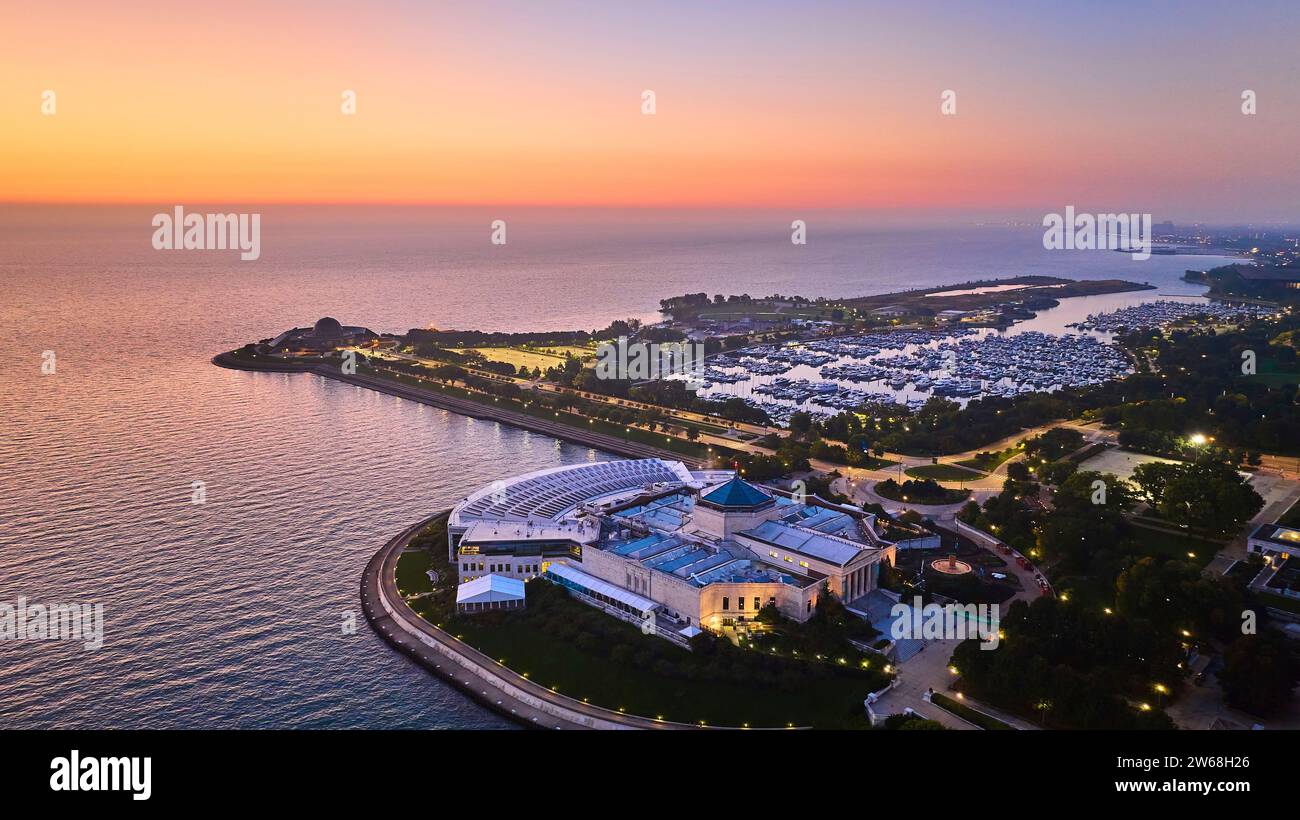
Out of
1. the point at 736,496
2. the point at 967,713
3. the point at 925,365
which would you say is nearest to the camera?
the point at 967,713

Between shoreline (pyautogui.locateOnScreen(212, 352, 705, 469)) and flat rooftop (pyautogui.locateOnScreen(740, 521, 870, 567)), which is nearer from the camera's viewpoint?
flat rooftop (pyautogui.locateOnScreen(740, 521, 870, 567))

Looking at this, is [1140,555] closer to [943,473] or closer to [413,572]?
[943,473]

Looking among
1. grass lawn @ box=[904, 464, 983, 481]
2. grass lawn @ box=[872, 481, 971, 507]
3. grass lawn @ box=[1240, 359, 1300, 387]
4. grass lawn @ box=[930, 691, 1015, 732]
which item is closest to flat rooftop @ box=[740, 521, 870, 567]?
grass lawn @ box=[930, 691, 1015, 732]

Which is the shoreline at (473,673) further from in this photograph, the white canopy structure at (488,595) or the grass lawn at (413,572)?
the white canopy structure at (488,595)

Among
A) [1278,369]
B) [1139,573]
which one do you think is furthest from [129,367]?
[1278,369]

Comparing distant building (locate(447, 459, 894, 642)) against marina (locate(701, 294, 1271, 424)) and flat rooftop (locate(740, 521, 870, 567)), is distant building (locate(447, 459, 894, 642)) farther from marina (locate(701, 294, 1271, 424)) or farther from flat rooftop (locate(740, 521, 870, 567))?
marina (locate(701, 294, 1271, 424))

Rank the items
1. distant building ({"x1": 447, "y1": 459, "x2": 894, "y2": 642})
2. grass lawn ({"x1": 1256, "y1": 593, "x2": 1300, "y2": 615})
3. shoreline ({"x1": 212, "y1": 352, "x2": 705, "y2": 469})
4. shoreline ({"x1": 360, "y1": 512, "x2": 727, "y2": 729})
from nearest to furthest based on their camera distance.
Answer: shoreline ({"x1": 360, "y1": 512, "x2": 727, "y2": 729}), distant building ({"x1": 447, "y1": 459, "x2": 894, "y2": 642}), grass lawn ({"x1": 1256, "y1": 593, "x2": 1300, "y2": 615}), shoreline ({"x1": 212, "y1": 352, "x2": 705, "y2": 469})

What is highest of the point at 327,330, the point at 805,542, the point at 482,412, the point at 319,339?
the point at 327,330

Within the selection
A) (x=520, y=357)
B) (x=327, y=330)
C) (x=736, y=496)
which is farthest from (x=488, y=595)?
(x=327, y=330)
